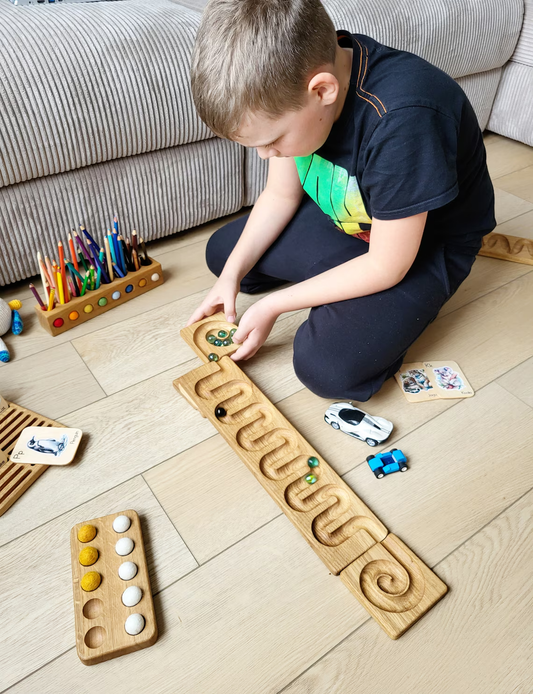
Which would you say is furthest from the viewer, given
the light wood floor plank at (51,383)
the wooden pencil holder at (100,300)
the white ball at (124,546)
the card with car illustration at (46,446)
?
the wooden pencil holder at (100,300)

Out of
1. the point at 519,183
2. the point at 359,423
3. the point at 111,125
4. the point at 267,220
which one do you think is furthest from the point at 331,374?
the point at 519,183

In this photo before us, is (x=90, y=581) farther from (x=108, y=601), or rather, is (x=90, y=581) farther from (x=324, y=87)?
(x=324, y=87)

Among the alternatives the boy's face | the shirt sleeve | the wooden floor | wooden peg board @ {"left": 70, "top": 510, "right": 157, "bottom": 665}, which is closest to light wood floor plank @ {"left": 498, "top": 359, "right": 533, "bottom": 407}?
the wooden floor

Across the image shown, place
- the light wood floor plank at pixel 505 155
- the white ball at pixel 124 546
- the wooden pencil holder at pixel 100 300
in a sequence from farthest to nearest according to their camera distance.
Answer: the light wood floor plank at pixel 505 155 → the wooden pencil holder at pixel 100 300 → the white ball at pixel 124 546

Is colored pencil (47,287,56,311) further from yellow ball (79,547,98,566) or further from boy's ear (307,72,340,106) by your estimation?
boy's ear (307,72,340,106)

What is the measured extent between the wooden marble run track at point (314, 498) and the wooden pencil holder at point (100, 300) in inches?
Answer: 8.2

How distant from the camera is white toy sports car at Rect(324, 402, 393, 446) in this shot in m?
0.79

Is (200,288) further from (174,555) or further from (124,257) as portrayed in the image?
(174,555)

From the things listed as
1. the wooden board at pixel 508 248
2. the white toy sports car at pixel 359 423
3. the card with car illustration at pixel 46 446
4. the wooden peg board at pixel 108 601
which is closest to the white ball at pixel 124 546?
the wooden peg board at pixel 108 601

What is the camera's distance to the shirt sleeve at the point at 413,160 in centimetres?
62

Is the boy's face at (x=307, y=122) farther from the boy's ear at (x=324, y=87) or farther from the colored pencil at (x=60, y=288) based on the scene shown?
the colored pencil at (x=60, y=288)

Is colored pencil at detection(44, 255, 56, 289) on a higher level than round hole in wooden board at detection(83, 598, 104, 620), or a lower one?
higher

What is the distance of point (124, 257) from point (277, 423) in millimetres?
479

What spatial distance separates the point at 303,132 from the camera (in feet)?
2.02
